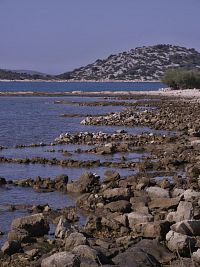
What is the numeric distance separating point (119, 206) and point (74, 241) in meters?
3.54

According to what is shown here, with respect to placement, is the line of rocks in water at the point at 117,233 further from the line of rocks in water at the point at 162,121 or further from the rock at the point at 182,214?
the line of rocks in water at the point at 162,121

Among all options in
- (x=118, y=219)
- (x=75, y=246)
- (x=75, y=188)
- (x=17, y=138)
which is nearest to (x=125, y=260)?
(x=75, y=246)

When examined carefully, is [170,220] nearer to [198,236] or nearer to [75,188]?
[198,236]

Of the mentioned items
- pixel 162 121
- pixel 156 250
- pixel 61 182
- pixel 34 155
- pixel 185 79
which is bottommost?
pixel 34 155

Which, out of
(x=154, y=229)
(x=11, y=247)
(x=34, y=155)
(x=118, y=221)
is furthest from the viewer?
(x=34, y=155)

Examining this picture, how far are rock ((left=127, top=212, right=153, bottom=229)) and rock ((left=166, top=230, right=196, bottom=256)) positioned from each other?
1.48 meters

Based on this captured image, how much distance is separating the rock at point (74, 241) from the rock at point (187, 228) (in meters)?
1.87

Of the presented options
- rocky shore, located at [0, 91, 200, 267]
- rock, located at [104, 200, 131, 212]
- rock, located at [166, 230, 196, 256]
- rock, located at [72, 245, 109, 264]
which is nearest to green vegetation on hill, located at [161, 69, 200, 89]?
rocky shore, located at [0, 91, 200, 267]

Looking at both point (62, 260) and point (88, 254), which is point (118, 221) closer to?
point (88, 254)

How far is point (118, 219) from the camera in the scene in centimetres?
1355

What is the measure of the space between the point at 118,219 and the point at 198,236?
6.82ft

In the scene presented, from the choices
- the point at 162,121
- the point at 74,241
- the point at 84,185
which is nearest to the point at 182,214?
the point at 74,241

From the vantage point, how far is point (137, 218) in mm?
13219

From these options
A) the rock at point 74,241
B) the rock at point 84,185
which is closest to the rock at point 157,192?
the rock at point 84,185
